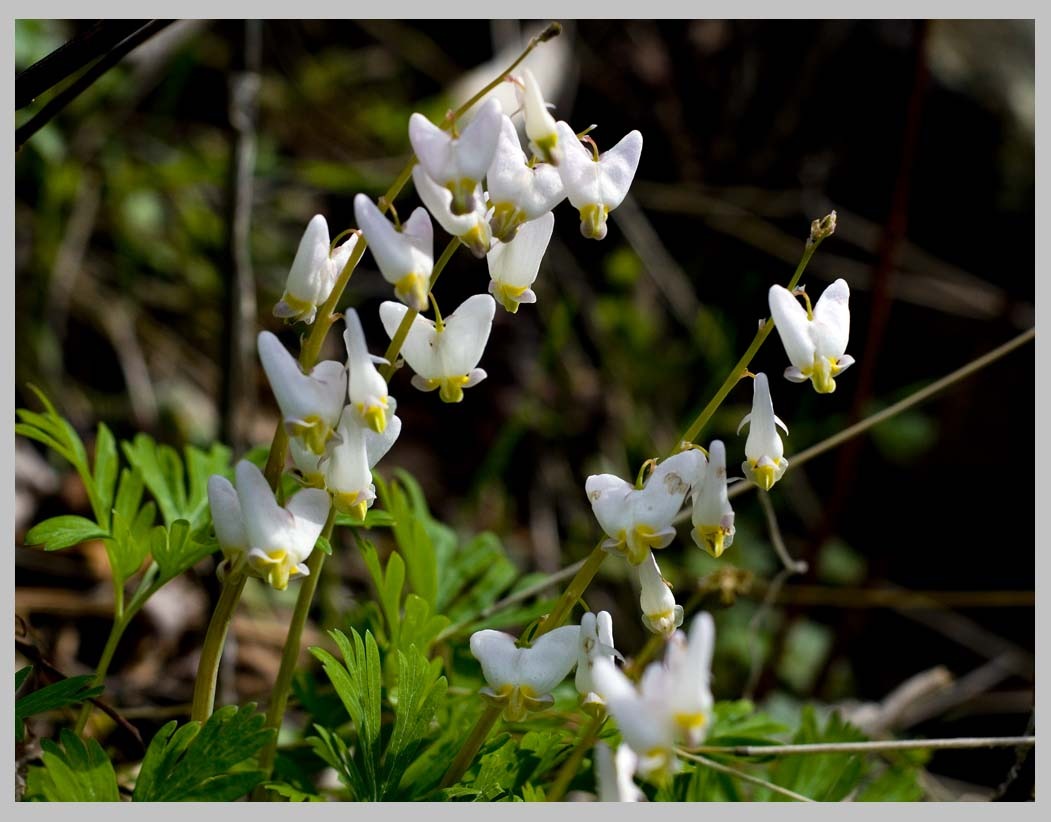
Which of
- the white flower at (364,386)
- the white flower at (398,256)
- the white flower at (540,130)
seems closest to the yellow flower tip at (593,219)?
the white flower at (540,130)

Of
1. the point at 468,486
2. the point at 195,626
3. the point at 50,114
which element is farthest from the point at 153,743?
the point at 468,486

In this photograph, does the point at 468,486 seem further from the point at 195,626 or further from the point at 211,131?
the point at 211,131

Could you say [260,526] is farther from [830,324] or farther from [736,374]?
[830,324]

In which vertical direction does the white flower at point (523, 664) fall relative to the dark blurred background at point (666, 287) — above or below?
below

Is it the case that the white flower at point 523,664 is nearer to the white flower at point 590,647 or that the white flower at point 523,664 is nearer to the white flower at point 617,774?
the white flower at point 590,647

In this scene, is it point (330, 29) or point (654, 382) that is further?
point (330, 29)
